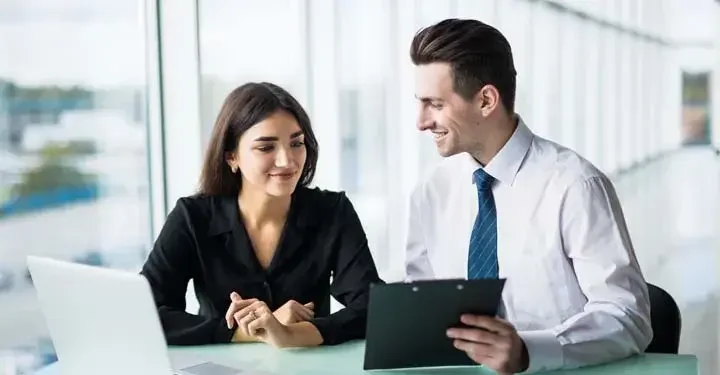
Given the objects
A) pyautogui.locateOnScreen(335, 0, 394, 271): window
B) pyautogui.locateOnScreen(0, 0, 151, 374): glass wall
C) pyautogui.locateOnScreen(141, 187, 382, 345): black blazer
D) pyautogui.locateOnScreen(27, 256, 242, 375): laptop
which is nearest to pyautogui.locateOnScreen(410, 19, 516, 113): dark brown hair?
pyautogui.locateOnScreen(141, 187, 382, 345): black blazer

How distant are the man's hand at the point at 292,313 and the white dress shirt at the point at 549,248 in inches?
12.8

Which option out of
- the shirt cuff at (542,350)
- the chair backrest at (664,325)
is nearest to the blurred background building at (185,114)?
the shirt cuff at (542,350)

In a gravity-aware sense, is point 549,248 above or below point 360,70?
below

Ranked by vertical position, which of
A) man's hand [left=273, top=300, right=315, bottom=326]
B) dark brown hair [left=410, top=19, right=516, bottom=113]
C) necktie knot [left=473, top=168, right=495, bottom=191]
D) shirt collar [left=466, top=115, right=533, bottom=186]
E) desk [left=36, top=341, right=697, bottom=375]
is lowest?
desk [left=36, top=341, right=697, bottom=375]

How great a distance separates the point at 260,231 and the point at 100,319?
2.51 ft

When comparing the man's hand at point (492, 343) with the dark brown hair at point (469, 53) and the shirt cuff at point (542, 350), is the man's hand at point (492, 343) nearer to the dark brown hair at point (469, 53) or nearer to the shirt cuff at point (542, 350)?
the shirt cuff at point (542, 350)

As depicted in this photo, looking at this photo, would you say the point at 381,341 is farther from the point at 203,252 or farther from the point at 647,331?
the point at 203,252

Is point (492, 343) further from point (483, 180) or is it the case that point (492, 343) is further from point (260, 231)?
point (260, 231)

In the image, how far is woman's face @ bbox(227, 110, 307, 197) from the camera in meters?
2.19

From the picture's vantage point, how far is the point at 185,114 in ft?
10.9

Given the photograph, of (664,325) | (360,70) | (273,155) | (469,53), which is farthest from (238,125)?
(360,70)

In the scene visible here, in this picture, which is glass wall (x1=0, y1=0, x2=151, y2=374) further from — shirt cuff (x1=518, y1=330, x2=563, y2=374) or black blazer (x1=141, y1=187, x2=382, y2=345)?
shirt cuff (x1=518, y1=330, x2=563, y2=374)

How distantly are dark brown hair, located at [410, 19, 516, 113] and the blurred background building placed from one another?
3.50 feet

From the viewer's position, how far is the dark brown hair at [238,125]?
2.23 metres
